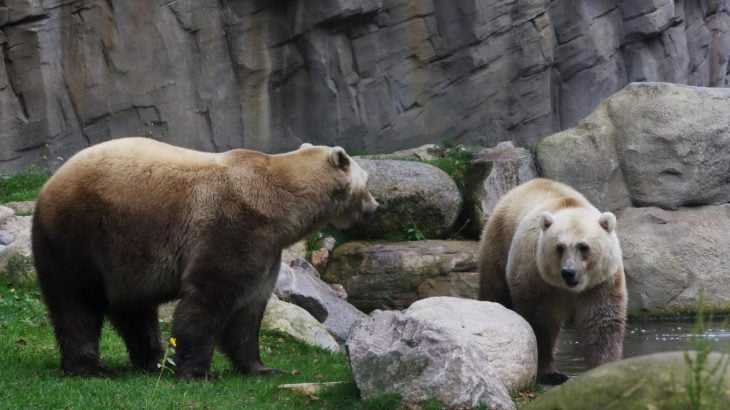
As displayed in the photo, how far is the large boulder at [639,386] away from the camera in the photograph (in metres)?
5.66

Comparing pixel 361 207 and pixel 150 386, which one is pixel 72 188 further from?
pixel 361 207

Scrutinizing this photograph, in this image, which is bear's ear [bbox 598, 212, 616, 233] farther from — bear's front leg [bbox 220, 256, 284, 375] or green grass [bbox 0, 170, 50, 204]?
green grass [bbox 0, 170, 50, 204]

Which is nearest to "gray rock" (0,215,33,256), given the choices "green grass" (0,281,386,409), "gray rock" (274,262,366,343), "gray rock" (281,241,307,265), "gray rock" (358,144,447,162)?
"green grass" (0,281,386,409)

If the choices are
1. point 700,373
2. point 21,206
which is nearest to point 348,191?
point 700,373

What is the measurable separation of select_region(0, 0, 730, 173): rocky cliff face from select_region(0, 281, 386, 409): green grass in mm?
9797

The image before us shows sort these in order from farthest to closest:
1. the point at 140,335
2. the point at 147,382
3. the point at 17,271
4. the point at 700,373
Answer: the point at 17,271, the point at 140,335, the point at 147,382, the point at 700,373

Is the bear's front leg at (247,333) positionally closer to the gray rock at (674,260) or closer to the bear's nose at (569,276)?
the bear's nose at (569,276)

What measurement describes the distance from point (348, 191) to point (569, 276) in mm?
2115

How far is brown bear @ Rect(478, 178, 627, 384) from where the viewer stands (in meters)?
9.74

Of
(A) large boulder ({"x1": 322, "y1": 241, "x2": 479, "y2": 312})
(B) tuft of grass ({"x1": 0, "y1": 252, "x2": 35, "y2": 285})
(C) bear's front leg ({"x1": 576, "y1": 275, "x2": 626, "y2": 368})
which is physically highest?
(B) tuft of grass ({"x1": 0, "y1": 252, "x2": 35, "y2": 285})

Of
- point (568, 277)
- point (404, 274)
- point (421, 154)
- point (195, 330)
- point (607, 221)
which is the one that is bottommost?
point (404, 274)

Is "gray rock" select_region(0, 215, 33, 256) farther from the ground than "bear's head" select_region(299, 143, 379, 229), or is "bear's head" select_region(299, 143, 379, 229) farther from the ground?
"bear's head" select_region(299, 143, 379, 229)

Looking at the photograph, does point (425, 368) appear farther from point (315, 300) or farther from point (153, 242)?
point (315, 300)

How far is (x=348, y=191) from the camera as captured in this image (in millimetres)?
9477
